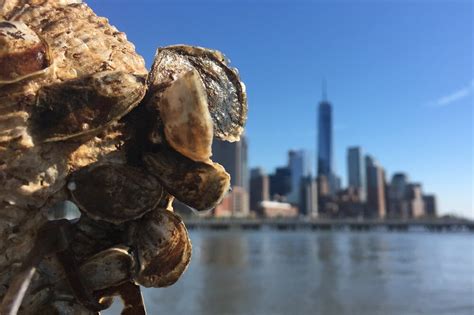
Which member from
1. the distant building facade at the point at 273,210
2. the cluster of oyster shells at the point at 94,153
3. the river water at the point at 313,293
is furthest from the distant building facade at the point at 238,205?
the cluster of oyster shells at the point at 94,153

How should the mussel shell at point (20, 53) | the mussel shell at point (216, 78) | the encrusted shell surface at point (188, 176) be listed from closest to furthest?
the mussel shell at point (20, 53)
the encrusted shell surface at point (188, 176)
the mussel shell at point (216, 78)

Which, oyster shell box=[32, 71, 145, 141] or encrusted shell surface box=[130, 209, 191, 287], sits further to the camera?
encrusted shell surface box=[130, 209, 191, 287]

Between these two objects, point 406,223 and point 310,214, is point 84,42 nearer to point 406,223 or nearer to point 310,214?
point 406,223

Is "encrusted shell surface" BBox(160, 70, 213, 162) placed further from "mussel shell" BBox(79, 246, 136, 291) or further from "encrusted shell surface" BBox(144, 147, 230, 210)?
"mussel shell" BBox(79, 246, 136, 291)

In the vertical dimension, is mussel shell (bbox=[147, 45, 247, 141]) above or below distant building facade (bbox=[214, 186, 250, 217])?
below

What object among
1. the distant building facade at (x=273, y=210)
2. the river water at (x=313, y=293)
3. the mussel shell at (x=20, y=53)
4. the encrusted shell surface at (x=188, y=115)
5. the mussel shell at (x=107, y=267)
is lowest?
the river water at (x=313, y=293)

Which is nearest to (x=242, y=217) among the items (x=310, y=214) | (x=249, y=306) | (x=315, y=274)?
(x=310, y=214)

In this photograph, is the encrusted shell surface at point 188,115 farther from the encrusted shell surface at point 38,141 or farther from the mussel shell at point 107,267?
the mussel shell at point 107,267

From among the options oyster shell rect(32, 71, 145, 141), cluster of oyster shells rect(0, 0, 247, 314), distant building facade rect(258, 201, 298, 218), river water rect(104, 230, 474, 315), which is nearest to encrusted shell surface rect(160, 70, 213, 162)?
cluster of oyster shells rect(0, 0, 247, 314)
